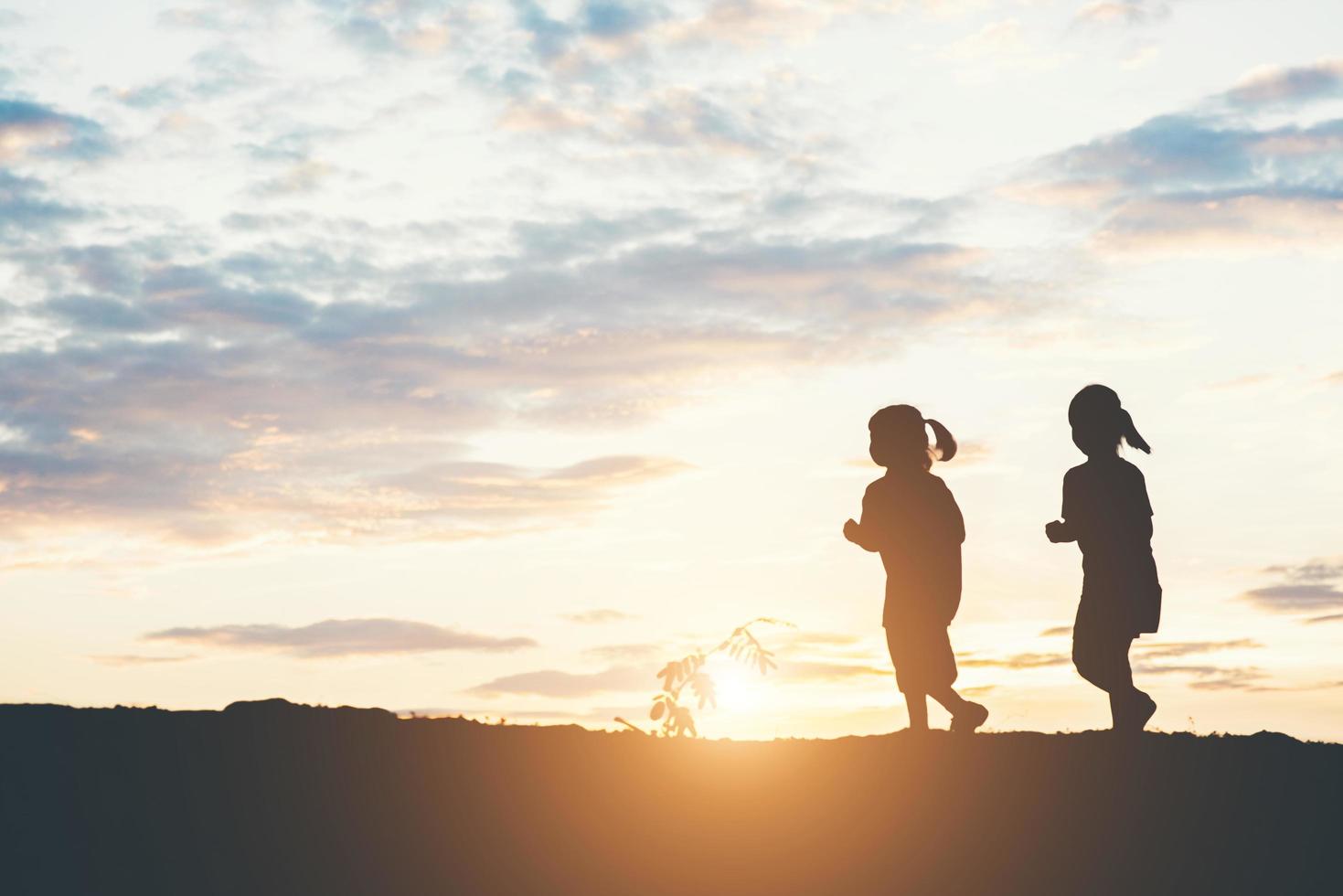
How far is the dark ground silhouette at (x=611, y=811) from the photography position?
10.8 meters

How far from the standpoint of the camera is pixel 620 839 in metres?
11.3

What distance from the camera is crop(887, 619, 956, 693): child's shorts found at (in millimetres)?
14250

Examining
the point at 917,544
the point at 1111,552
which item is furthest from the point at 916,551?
the point at 1111,552

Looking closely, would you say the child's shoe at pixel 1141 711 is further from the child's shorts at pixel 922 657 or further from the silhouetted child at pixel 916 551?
the child's shorts at pixel 922 657

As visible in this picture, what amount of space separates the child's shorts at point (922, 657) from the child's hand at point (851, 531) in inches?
34.1

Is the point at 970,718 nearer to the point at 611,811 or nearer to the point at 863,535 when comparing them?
the point at 863,535

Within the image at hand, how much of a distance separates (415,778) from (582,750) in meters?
1.56

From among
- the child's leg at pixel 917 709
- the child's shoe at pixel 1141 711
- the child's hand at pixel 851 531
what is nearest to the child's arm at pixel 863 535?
the child's hand at pixel 851 531

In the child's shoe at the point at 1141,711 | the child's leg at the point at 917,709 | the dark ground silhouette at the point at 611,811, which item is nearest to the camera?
the dark ground silhouette at the point at 611,811

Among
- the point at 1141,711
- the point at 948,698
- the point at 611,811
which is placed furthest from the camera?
the point at 948,698

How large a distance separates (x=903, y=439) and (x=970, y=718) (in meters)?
2.55

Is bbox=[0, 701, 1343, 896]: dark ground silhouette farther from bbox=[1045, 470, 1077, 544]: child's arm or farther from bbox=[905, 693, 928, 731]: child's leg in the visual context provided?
bbox=[1045, 470, 1077, 544]: child's arm

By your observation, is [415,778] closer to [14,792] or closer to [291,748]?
[291,748]

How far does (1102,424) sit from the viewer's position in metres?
14.1
